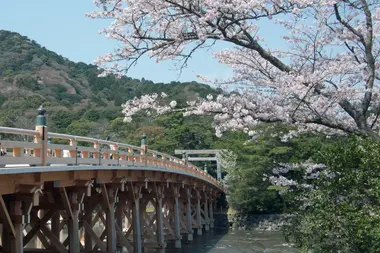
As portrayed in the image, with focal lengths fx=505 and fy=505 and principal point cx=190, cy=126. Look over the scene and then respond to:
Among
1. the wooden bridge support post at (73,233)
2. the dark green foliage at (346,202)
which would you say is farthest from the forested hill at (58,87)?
the dark green foliage at (346,202)

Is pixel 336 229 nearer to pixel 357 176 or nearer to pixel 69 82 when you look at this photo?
pixel 357 176

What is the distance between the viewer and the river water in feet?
74.8

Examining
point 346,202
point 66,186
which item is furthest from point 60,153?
point 346,202

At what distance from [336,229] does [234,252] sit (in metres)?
13.9

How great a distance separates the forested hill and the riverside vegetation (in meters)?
0.34

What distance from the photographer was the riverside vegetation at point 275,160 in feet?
27.8

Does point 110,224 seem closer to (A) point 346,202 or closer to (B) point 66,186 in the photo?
(B) point 66,186

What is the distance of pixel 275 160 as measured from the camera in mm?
31500

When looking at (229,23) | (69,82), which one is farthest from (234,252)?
(69,82)

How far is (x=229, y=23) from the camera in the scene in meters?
6.63

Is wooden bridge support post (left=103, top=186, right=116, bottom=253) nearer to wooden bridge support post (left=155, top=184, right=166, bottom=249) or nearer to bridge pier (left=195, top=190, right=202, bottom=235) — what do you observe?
wooden bridge support post (left=155, top=184, right=166, bottom=249)

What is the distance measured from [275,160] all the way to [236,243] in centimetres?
733

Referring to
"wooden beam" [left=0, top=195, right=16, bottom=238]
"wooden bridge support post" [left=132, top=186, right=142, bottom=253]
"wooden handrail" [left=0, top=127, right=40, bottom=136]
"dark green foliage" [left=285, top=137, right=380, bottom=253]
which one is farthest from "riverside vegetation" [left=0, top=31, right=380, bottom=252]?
"wooden bridge support post" [left=132, top=186, right=142, bottom=253]

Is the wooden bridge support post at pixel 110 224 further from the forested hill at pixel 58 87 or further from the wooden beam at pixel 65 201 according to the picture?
the forested hill at pixel 58 87
